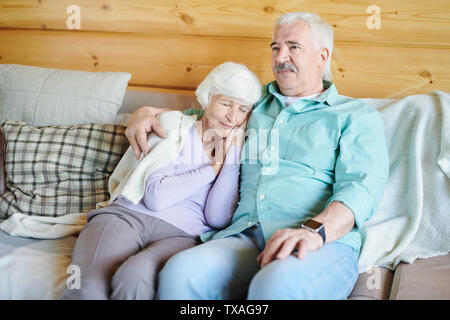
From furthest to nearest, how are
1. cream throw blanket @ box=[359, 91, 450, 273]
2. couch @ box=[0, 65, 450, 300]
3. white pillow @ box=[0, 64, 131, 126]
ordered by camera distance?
white pillow @ box=[0, 64, 131, 126], cream throw blanket @ box=[359, 91, 450, 273], couch @ box=[0, 65, 450, 300]

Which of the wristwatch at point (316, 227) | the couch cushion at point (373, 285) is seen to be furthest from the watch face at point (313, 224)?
the couch cushion at point (373, 285)

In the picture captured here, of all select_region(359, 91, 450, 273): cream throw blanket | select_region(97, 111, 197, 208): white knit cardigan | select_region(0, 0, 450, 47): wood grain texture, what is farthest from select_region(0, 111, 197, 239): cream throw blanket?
select_region(359, 91, 450, 273): cream throw blanket

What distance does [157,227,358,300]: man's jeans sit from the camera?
968 millimetres

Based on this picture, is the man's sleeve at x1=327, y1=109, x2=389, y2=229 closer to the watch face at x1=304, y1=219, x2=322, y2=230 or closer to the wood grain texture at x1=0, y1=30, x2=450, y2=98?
the watch face at x1=304, y1=219, x2=322, y2=230

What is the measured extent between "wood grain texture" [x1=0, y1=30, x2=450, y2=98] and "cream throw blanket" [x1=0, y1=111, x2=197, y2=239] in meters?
0.50

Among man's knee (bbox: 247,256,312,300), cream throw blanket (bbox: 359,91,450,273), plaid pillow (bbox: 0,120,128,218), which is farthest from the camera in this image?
plaid pillow (bbox: 0,120,128,218)

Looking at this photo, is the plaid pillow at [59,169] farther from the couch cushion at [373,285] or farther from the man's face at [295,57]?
the couch cushion at [373,285]

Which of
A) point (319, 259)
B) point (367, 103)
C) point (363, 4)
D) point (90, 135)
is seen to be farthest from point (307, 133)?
point (90, 135)

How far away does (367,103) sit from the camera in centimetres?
149

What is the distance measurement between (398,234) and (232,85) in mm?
730

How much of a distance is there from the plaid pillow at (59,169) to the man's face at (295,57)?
26.1 inches

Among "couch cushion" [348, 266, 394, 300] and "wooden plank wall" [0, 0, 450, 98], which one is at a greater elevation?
"wooden plank wall" [0, 0, 450, 98]

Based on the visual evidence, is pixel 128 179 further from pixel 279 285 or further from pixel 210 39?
pixel 210 39

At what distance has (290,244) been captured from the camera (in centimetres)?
103
